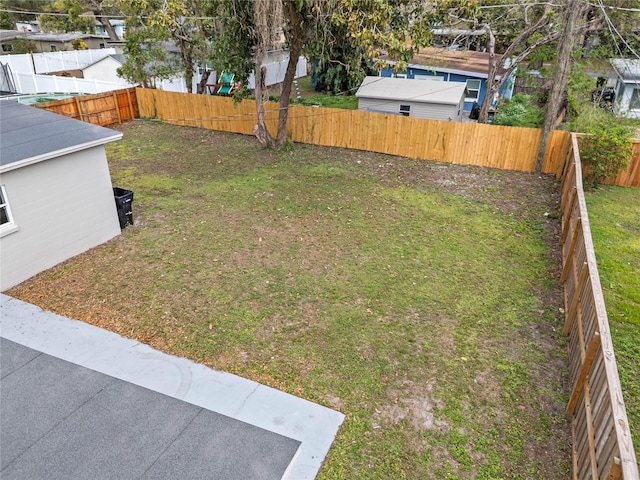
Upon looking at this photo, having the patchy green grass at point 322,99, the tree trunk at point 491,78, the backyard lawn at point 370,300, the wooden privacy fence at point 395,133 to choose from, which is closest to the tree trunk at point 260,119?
the wooden privacy fence at point 395,133

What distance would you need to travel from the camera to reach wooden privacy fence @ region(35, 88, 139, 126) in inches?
703

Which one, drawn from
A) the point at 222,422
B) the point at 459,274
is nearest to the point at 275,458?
the point at 222,422

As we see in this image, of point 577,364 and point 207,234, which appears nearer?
point 577,364

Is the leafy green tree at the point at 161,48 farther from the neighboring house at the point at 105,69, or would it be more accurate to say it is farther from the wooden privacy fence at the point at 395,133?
the neighboring house at the point at 105,69

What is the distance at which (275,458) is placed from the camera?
489 centimetres

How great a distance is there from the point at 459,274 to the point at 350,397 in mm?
3988

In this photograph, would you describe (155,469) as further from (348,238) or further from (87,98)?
(87,98)

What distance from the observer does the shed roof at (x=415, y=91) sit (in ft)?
58.2

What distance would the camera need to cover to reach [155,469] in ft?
15.5

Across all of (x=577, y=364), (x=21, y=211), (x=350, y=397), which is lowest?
(x=350, y=397)

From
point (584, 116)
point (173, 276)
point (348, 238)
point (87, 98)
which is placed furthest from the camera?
point (87, 98)

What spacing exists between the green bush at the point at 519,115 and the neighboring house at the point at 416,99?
6.44ft

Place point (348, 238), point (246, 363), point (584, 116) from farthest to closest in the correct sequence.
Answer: point (584, 116), point (348, 238), point (246, 363)

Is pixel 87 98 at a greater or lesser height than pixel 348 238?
greater
